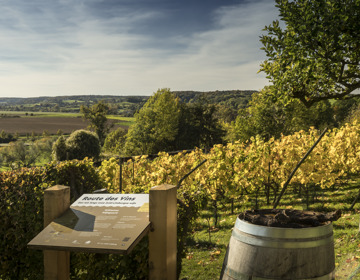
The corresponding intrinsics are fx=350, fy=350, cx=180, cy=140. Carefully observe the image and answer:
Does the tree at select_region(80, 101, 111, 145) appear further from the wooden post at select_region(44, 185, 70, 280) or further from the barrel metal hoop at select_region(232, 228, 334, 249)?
the barrel metal hoop at select_region(232, 228, 334, 249)

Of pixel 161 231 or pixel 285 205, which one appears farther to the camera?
pixel 285 205

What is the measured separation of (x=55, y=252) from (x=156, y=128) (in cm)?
3833

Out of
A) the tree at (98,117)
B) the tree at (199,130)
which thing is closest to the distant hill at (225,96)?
the tree at (98,117)

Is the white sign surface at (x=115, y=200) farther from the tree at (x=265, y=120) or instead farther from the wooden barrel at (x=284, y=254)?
the tree at (x=265, y=120)

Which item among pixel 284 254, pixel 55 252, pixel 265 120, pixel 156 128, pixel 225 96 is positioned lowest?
pixel 156 128

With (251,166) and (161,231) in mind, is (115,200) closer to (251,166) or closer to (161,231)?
(161,231)

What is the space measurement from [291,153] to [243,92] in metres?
127

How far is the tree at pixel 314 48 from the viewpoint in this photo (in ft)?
20.6

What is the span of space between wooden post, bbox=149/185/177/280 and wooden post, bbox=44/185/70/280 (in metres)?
0.83

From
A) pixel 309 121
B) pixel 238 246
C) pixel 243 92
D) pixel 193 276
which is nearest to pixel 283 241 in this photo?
pixel 238 246

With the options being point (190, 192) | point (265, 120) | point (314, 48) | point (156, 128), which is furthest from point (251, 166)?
point (156, 128)

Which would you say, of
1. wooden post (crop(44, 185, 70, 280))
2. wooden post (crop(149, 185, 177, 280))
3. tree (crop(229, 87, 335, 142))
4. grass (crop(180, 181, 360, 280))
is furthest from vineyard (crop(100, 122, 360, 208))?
tree (crop(229, 87, 335, 142))

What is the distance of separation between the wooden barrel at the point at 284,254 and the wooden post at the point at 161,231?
569mm

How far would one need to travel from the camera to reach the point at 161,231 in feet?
9.26
